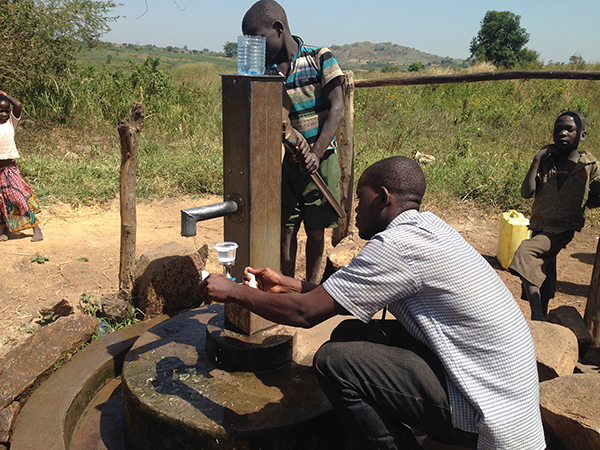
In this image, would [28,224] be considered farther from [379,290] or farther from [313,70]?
[379,290]

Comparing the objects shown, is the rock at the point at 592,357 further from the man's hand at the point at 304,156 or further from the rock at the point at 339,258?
the man's hand at the point at 304,156

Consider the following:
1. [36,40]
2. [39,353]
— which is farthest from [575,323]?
[36,40]

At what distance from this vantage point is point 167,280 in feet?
9.36

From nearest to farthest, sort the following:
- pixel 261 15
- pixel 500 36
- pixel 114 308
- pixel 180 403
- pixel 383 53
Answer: pixel 180 403 → pixel 261 15 → pixel 114 308 → pixel 500 36 → pixel 383 53

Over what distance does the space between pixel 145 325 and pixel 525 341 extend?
6.38 ft

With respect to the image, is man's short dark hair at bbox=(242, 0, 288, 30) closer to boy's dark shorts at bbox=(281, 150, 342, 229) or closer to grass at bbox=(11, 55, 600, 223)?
boy's dark shorts at bbox=(281, 150, 342, 229)

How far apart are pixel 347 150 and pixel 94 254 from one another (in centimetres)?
236

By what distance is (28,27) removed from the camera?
24.4 feet

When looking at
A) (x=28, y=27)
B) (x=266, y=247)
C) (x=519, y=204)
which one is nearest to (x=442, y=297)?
(x=266, y=247)

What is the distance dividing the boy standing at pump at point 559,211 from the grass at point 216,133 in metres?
2.35

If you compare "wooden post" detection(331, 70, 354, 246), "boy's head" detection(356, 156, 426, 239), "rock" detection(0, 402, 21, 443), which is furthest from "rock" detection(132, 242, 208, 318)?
"wooden post" detection(331, 70, 354, 246)

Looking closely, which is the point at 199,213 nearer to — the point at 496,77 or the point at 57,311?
the point at 57,311

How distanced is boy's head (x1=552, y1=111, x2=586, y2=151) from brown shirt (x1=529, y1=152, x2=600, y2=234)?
132mm

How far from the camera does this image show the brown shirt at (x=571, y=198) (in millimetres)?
3064
